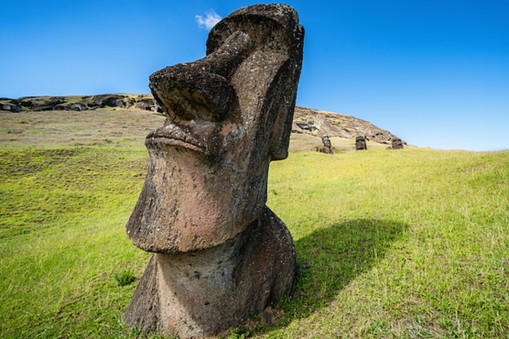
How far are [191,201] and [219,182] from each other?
16.7 inches

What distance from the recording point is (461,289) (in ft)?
13.4

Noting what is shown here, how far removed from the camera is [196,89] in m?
3.72

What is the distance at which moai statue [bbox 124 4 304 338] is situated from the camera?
3818mm

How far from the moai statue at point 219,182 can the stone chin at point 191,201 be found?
0.01m

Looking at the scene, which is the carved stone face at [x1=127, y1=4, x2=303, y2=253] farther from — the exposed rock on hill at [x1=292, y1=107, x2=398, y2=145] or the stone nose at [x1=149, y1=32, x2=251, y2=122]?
the exposed rock on hill at [x1=292, y1=107, x2=398, y2=145]

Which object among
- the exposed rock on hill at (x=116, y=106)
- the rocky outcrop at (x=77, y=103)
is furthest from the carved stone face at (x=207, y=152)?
the rocky outcrop at (x=77, y=103)

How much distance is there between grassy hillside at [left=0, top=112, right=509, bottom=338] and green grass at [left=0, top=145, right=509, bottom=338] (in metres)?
A: 0.02

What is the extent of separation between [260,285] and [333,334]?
3.98ft

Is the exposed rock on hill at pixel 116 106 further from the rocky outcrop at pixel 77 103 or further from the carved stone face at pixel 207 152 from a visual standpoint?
the carved stone face at pixel 207 152

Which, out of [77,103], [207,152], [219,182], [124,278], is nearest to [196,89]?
[207,152]

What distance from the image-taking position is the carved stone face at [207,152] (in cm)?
379

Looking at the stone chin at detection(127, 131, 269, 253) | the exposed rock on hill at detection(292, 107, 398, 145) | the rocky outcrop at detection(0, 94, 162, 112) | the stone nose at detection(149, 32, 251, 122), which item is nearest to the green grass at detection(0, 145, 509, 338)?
the stone chin at detection(127, 131, 269, 253)

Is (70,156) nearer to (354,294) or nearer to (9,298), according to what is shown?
(9,298)

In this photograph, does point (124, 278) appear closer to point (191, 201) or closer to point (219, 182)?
point (191, 201)
